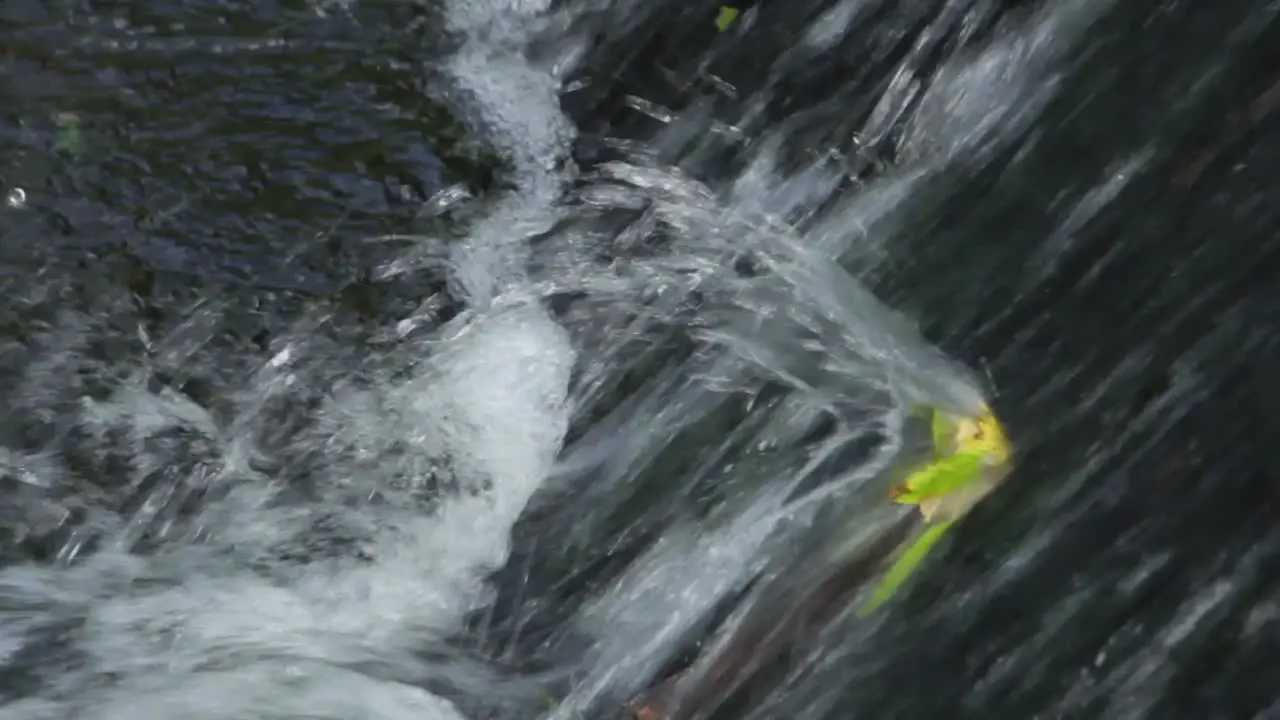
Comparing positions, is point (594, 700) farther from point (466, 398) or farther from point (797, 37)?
point (797, 37)

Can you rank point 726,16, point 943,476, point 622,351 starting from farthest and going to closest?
point 726,16 < point 622,351 < point 943,476

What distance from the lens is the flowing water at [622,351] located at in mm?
2090

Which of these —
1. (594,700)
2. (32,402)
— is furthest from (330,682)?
(32,402)

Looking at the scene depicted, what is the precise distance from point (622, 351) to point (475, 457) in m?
0.49

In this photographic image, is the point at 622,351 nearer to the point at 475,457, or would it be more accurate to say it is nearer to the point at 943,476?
the point at 475,457

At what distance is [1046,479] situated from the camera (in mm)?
2145

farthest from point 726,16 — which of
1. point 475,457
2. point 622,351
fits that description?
point 475,457

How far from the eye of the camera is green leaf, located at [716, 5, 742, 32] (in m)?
2.80

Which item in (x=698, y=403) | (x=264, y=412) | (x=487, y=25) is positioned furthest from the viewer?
(x=487, y=25)

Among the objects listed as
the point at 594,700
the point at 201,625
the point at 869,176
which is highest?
the point at 869,176

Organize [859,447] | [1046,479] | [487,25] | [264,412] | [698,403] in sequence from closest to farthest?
[1046,479] → [859,447] → [698,403] → [264,412] → [487,25]

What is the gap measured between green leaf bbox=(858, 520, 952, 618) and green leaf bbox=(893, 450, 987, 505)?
2.7 inches

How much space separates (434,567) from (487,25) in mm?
1596

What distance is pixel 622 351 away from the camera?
267 centimetres
